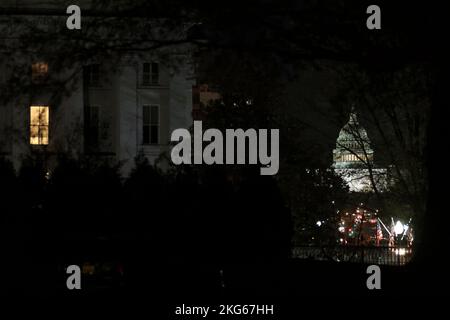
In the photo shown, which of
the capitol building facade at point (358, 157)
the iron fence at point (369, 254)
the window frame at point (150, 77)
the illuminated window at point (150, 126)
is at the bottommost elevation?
the iron fence at point (369, 254)

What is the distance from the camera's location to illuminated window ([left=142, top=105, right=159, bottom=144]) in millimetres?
58812

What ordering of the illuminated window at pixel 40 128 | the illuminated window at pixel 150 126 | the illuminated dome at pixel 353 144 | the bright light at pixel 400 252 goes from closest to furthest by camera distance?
the bright light at pixel 400 252 < the illuminated window at pixel 40 128 < the illuminated dome at pixel 353 144 < the illuminated window at pixel 150 126

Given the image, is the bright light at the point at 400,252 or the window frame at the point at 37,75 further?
the bright light at the point at 400,252

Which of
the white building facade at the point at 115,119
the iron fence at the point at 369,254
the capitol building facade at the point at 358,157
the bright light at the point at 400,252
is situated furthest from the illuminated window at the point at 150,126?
the bright light at the point at 400,252

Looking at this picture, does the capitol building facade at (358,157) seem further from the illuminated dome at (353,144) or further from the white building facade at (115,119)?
the white building facade at (115,119)

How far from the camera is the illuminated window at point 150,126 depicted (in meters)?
58.8

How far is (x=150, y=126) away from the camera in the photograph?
5941 cm

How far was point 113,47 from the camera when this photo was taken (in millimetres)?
16062

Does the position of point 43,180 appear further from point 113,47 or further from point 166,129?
point 166,129
